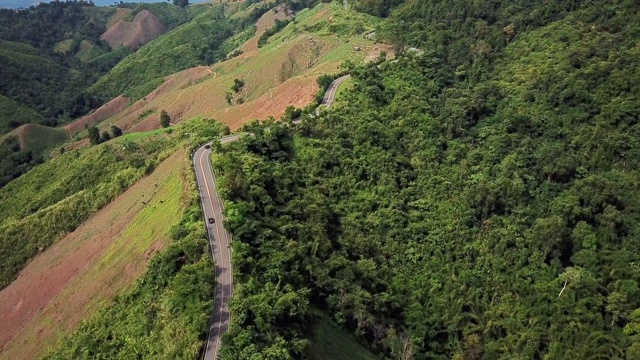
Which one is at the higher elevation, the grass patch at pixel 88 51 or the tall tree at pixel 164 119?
the grass patch at pixel 88 51

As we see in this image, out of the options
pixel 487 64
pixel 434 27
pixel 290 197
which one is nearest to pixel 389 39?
pixel 434 27

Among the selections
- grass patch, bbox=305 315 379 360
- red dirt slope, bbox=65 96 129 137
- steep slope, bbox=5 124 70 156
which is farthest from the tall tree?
grass patch, bbox=305 315 379 360

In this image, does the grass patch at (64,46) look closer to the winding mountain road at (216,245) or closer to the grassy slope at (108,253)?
the grassy slope at (108,253)

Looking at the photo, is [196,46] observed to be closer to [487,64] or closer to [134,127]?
[134,127]

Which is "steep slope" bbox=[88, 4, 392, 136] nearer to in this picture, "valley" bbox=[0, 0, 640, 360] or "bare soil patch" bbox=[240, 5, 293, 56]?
"valley" bbox=[0, 0, 640, 360]

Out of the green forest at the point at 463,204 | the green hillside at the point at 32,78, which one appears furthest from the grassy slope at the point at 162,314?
the green hillside at the point at 32,78

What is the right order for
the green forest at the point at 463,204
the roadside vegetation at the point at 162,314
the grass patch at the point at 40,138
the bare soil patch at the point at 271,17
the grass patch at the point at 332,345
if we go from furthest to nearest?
the bare soil patch at the point at 271,17, the grass patch at the point at 40,138, the green forest at the point at 463,204, the grass patch at the point at 332,345, the roadside vegetation at the point at 162,314
